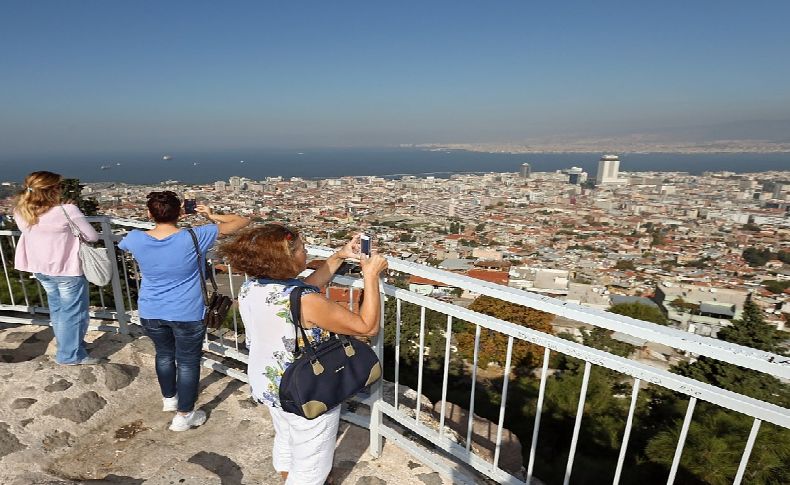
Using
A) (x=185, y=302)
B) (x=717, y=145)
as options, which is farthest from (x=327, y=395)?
(x=717, y=145)

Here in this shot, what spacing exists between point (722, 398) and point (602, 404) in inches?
313

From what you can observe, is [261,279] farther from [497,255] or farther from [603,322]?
[497,255]

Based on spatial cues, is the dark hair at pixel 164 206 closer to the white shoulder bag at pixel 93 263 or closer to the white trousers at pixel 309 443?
the white shoulder bag at pixel 93 263

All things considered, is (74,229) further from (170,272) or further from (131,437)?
Answer: (131,437)

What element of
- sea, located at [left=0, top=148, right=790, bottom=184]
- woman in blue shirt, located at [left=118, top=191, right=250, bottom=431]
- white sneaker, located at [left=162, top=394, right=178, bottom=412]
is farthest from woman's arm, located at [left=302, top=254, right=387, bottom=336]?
sea, located at [left=0, top=148, right=790, bottom=184]

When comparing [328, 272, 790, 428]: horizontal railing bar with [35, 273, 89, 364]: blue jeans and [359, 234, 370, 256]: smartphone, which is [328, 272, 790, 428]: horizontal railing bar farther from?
[35, 273, 89, 364]: blue jeans

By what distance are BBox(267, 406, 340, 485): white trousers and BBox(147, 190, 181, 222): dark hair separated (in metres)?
1.26

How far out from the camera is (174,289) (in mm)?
2438

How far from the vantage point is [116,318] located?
412 centimetres

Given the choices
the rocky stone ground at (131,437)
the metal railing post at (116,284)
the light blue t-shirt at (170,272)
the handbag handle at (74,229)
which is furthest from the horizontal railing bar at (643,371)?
the metal railing post at (116,284)

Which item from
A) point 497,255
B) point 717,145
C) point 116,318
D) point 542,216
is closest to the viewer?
point 116,318

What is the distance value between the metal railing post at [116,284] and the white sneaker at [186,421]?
152 cm

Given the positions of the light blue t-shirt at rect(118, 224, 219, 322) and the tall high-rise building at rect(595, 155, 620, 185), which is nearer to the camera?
the light blue t-shirt at rect(118, 224, 219, 322)

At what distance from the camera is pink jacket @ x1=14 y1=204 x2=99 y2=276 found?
9.29ft
